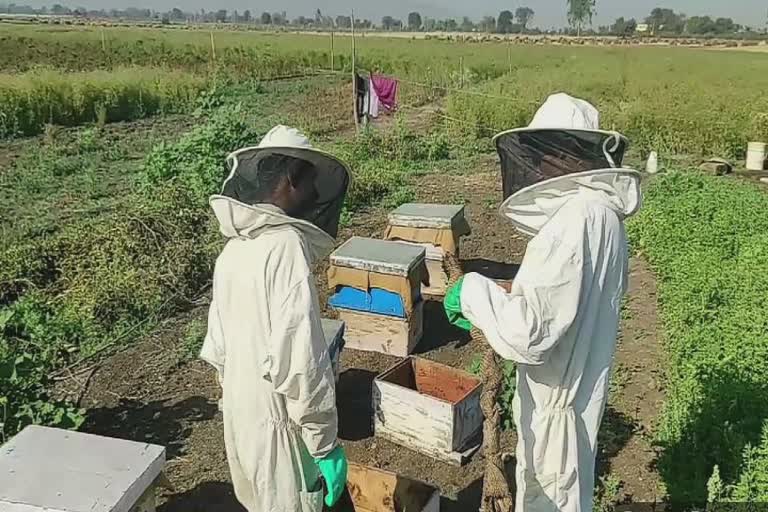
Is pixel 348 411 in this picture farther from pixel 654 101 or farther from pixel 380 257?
pixel 654 101

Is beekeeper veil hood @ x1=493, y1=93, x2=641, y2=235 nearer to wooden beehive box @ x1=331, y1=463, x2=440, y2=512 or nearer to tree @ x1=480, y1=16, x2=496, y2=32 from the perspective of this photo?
wooden beehive box @ x1=331, y1=463, x2=440, y2=512

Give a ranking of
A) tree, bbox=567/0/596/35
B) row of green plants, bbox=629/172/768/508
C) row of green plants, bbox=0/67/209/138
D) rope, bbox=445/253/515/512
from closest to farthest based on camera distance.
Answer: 1. rope, bbox=445/253/515/512
2. row of green plants, bbox=629/172/768/508
3. row of green plants, bbox=0/67/209/138
4. tree, bbox=567/0/596/35

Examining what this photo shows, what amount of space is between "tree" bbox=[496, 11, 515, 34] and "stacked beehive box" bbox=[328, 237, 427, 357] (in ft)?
186

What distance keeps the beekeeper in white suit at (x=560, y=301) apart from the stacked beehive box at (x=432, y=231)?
3.28 metres

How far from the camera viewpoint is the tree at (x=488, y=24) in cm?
6187

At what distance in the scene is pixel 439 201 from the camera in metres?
9.02

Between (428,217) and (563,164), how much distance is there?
3513 millimetres

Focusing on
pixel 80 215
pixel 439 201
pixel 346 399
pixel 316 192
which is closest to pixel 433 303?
pixel 346 399

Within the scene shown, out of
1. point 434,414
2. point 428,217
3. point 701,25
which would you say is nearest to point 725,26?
point 701,25

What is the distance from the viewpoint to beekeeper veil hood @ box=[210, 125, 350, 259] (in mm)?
2100

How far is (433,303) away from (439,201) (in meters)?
3.25

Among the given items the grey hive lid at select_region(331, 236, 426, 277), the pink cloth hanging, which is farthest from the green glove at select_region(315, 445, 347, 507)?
the pink cloth hanging

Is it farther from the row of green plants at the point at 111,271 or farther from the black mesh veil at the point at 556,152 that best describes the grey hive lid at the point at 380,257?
the black mesh veil at the point at 556,152

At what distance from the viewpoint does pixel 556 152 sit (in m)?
2.16
